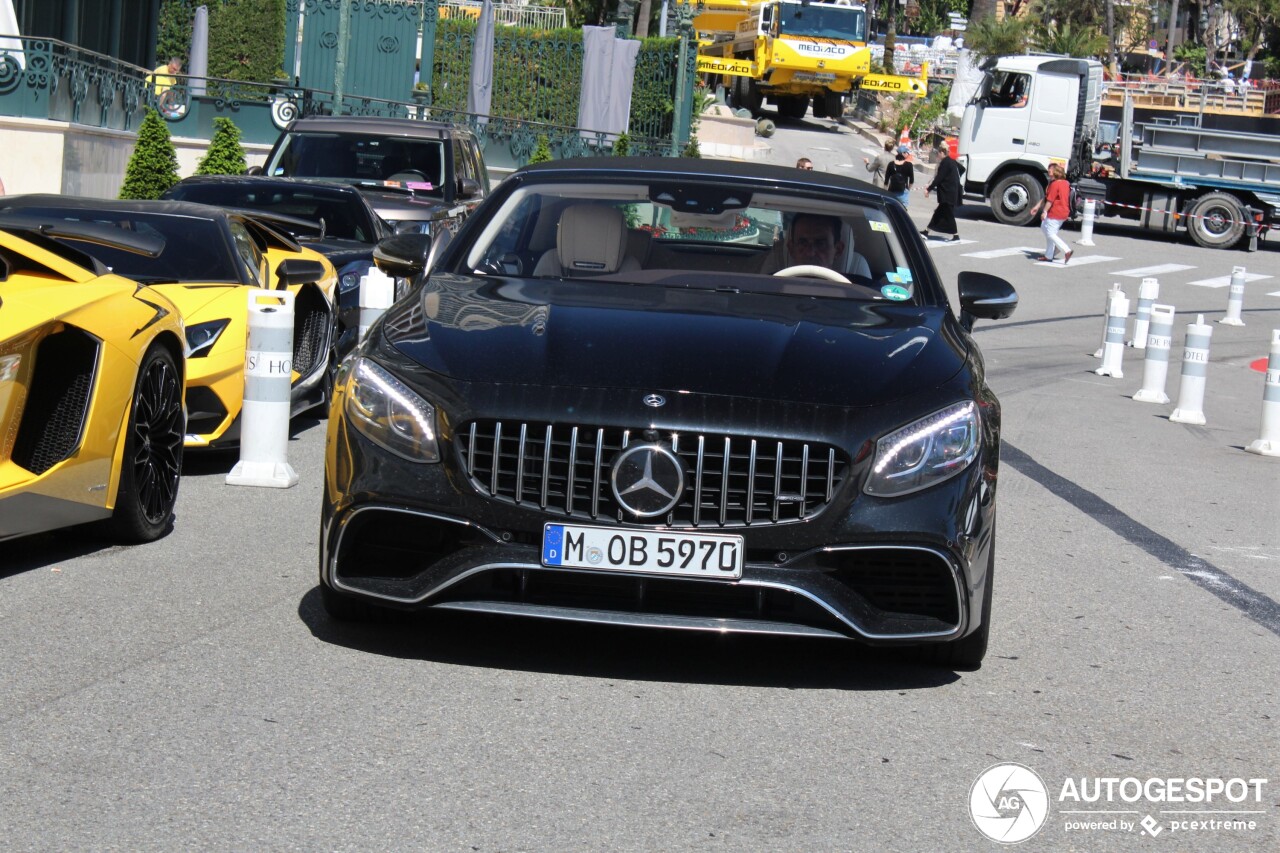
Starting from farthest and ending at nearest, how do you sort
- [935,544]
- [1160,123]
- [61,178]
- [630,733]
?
[1160,123]
[61,178]
[935,544]
[630,733]

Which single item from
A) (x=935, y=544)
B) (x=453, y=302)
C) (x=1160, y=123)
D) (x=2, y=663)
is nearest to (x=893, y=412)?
(x=935, y=544)

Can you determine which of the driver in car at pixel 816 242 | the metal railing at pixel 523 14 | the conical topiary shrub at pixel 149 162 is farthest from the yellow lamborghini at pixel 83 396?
the metal railing at pixel 523 14

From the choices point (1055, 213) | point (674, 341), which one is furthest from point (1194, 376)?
point (1055, 213)

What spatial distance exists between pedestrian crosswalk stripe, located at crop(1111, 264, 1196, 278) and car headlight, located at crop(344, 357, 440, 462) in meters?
26.4

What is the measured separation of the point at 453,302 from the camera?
5762mm

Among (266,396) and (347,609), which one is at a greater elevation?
(266,396)

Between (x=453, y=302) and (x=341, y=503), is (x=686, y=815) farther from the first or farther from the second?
(x=453, y=302)

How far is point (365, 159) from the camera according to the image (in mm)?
17125

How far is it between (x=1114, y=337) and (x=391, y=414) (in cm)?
1296

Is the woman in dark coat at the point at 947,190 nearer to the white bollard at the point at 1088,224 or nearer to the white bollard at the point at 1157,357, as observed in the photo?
the white bollard at the point at 1088,224

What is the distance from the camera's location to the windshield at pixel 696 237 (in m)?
6.45

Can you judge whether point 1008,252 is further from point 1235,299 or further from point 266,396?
point 266,396

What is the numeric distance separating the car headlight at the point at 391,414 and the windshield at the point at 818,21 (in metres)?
49.5

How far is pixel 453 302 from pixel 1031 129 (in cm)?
3148
